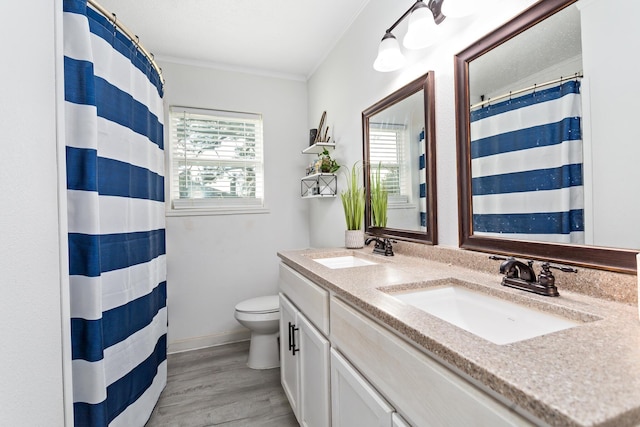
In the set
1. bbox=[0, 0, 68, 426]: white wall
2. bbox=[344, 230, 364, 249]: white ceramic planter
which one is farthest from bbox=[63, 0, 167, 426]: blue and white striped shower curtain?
bbox=[344, 230, 364, 249]: white ceramic planter

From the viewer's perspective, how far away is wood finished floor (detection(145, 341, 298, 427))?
5.49 feet

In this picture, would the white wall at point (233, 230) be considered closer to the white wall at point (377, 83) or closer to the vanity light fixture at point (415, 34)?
the white wall at point (377, 83)

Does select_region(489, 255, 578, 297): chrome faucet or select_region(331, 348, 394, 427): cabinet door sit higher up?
select_region(489, 255, 578, 297): chrome faucet

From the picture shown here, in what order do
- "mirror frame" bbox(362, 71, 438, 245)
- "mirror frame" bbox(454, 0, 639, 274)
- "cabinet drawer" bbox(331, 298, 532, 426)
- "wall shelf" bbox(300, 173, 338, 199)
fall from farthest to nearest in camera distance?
"wall shelf" bbox(300, 173, 338, 199), "mirror frame" bbox(362, 71, 438, 245), "mirror frame" bbox(454, 0, 639, 274), "cabinet drawer" bbox(331, 298, 532, 426)

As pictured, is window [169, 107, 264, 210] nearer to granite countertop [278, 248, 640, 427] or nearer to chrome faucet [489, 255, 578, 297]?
granite countertop [278, 248, 640, 427]

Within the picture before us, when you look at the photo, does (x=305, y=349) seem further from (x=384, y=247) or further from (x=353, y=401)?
(x=384, y=247)

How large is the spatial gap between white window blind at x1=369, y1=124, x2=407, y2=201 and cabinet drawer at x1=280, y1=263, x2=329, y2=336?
73cm

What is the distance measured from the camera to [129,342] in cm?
148

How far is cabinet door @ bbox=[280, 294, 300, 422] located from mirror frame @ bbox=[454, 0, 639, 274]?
927 mm

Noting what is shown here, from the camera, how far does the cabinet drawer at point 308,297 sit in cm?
115

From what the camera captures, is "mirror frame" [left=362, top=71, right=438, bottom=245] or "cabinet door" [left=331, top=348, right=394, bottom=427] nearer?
"cabinet door" [left=331, top=348, right=394, bottom=427]

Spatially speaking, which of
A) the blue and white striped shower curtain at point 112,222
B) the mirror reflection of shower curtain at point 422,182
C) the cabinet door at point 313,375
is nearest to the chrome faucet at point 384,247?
the mirror reflection of shower curtain at point 422,182

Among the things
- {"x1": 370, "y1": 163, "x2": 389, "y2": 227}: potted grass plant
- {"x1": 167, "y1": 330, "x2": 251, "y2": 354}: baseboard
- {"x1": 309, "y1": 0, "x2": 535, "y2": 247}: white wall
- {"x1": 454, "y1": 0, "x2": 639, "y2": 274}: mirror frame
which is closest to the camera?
{"x1": 454, "y1": 0, "x2": 639, "y2": 274}: mirror frame

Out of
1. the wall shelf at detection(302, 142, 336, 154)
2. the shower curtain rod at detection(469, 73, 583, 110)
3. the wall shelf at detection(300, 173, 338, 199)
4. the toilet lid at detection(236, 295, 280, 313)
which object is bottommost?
the toilet lid at detection(236, 295, 280, 313)
